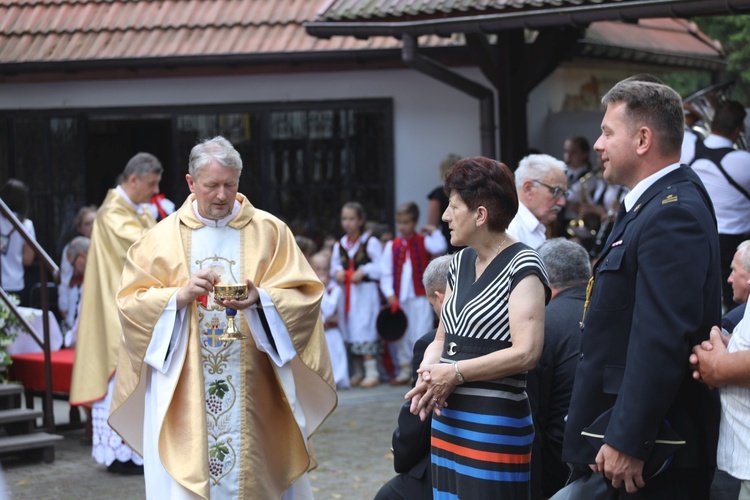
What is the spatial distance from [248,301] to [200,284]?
9.1 inches

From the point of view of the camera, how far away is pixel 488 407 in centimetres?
400

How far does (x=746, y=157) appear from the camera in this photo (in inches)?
317

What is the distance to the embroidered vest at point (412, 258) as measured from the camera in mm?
10695

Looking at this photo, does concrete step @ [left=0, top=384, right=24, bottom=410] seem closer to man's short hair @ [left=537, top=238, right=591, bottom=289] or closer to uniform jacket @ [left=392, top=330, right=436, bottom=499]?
uniform jacket @ [left=392, top=330, right=436, bottom=499]

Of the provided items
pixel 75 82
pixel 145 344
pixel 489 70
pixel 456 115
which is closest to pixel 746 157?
pixel 489 70

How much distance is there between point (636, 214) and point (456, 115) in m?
8.12

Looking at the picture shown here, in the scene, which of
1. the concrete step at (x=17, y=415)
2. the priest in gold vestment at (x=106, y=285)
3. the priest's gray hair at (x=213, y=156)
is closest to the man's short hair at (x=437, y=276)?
the priest's gray hair at (x=213, y=156)

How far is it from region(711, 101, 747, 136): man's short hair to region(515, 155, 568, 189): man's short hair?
261 cm

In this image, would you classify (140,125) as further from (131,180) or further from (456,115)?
(131,180)

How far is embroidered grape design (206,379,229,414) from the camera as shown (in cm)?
533

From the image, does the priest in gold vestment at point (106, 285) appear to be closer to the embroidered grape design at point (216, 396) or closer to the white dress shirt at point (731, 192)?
the embroidered grape design at point (216, 396)

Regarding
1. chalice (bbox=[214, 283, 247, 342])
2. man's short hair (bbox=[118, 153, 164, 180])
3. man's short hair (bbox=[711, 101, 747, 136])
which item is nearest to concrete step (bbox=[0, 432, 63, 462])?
man's short hair (bbox=[118, 153, 164, 180])

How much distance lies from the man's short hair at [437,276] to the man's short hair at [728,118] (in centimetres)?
408

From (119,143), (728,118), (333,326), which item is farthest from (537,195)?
(119,143)
